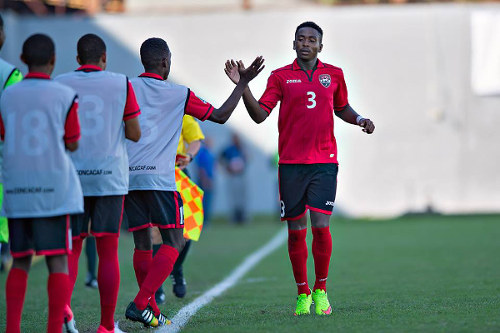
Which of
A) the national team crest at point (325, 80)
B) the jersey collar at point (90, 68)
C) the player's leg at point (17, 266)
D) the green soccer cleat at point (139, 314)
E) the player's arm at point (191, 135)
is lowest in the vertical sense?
the green soccer cleat at point (139, 314)

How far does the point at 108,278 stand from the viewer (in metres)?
6.05

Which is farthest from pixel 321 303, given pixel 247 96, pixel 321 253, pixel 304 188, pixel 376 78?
pixel 376 78

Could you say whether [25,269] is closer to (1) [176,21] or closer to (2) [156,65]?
(2) [156,65]

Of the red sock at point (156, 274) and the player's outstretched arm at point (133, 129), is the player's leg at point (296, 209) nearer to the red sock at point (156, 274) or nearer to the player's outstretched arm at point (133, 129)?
the red sock at point (156, 274)

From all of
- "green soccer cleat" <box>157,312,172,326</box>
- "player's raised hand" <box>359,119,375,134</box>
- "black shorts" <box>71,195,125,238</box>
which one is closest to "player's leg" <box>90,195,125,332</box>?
"black shorts" <box>71,195,125,238</box>

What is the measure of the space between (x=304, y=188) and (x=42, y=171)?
7.80ft

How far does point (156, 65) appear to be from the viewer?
6707 mm

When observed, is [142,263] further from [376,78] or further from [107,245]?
[376,78]

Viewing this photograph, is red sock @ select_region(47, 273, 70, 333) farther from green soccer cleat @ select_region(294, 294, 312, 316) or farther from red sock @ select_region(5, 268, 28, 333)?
green soccer cleat @ select_region(294, 294, 312, 316)

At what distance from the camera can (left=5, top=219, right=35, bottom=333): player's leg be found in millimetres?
5586

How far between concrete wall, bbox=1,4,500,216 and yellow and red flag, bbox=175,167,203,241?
52.6 ft

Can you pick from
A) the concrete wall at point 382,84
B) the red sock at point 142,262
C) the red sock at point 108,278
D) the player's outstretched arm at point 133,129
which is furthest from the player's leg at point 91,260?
the concrete wall at point 382,84

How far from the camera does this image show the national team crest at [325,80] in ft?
23.8

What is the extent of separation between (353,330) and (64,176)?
208cm
